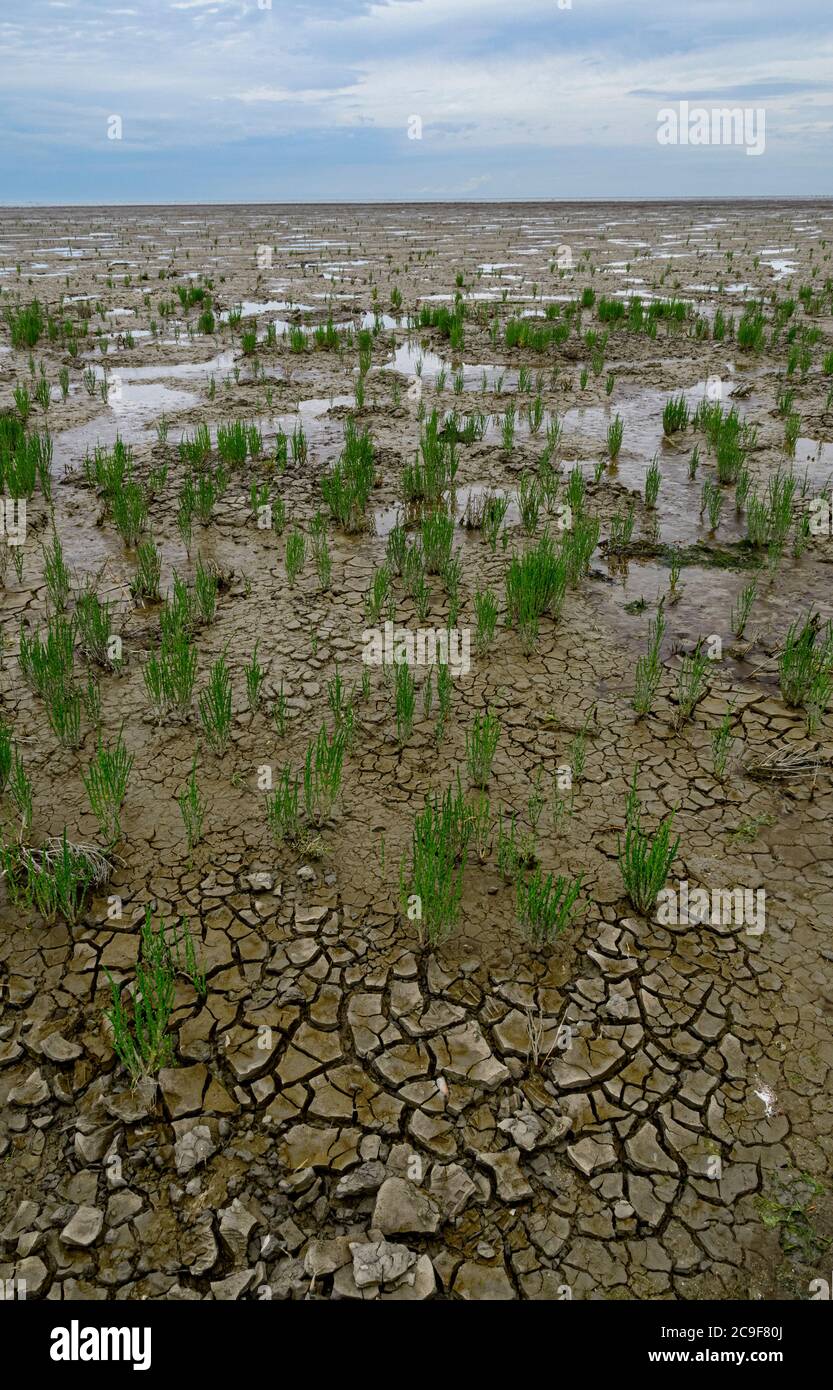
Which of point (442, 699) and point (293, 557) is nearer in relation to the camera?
point (442, 699)

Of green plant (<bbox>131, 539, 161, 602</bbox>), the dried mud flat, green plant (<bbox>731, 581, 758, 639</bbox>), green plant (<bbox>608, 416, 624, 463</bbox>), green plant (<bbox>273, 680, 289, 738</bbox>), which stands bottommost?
the dried mud flat

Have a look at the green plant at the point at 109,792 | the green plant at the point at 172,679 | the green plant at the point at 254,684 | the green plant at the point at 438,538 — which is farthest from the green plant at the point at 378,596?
the green plant at the point at 109,792

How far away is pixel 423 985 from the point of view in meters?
2.87

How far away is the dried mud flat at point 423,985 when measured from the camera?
2.13 metres

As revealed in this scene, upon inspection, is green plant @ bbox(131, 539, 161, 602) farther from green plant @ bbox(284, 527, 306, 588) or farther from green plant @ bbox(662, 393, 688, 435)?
green plant @ bbox(662, 393, 688, 435)

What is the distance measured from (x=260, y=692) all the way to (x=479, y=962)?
2.26m

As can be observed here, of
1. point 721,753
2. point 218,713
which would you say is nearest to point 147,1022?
point 218,713

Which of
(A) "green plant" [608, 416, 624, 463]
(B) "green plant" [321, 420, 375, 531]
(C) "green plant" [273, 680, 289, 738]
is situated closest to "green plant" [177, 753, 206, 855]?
(C) "green plant" [273, 680, 289, 738]

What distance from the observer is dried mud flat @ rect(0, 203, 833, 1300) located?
2.13 m

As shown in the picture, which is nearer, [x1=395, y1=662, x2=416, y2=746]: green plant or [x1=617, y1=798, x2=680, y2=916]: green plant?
[x1=617, y1=798, x2=680, y2=916]: green plant

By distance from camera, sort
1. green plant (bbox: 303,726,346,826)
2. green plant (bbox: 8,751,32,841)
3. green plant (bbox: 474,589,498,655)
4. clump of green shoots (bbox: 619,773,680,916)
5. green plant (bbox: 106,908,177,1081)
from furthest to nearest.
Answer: green plant (bbox: 474,589,498,655), green plant (bbox: 303,726,346,826), green plant (bbox: 8,751,32,841), clump of green shoots (bbox: 619,773,680,916), green plant (bbox: 106,908,177,1081)

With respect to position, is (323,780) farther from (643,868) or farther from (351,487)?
(351,487)

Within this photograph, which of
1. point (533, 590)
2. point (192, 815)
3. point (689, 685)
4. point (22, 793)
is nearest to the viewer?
point (22, 793)

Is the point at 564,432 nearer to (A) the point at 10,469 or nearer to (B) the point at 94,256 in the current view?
(A) the point at 10,469
